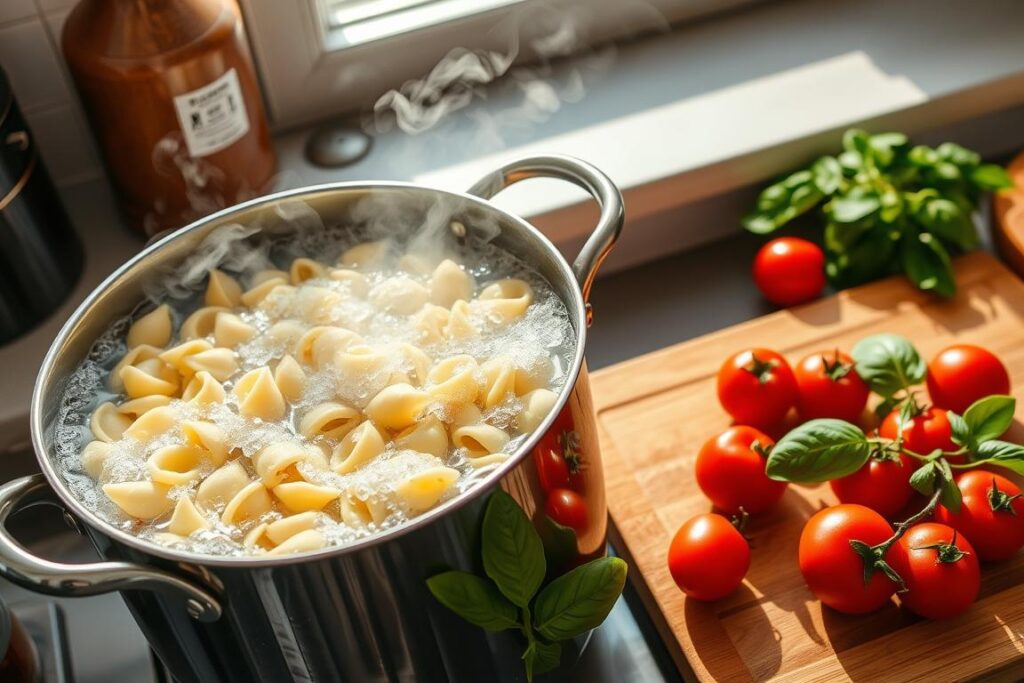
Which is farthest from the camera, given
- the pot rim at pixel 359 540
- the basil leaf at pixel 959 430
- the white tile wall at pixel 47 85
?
the white tile wall at pixel 47 85

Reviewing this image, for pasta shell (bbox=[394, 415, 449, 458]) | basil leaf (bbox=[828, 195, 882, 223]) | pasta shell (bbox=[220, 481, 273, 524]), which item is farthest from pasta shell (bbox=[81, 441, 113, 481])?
basil leaf (bbox=[828, 195, 882, 223])

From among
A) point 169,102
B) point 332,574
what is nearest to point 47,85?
point 169,102

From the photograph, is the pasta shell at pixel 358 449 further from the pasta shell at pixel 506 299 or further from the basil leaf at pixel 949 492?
the basil leaf at pixel 949 492

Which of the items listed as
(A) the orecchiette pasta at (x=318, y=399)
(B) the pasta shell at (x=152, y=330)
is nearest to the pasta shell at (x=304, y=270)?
(A) the orecchiette pasta at (x=318, y=399)

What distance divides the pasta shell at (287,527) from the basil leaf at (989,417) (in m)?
0.57

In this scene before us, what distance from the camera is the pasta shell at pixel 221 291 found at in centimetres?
89

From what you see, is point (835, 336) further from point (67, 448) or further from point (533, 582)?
point (67, 448)

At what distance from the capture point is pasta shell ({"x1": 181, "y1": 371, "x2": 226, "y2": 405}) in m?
0.79

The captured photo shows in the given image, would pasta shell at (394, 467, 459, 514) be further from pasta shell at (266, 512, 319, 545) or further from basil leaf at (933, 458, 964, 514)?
basil leaf at (933, 458, 964, 514)

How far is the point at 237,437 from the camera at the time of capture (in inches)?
30.2

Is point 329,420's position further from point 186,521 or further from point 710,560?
point 710,560

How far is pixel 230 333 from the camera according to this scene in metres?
0.86

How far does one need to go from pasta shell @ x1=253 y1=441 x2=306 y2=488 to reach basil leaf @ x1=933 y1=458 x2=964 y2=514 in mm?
520

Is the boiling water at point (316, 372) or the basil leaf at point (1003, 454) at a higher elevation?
the boiling water at point (316, 372)
